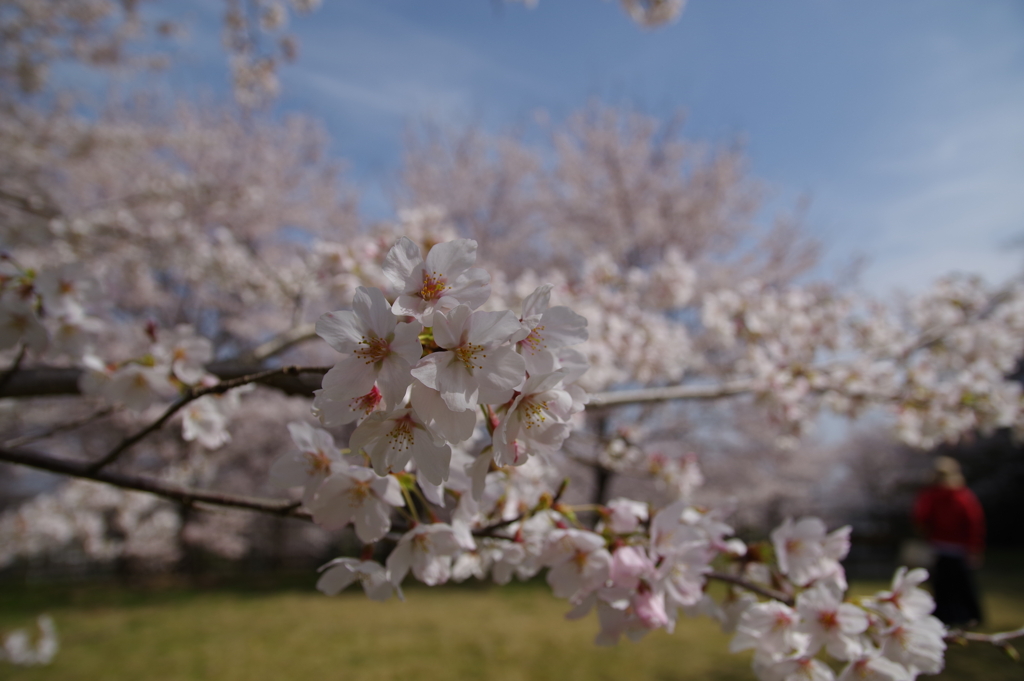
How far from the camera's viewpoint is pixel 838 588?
40.6 inches

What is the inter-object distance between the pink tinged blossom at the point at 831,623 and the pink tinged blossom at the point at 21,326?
6.09ft

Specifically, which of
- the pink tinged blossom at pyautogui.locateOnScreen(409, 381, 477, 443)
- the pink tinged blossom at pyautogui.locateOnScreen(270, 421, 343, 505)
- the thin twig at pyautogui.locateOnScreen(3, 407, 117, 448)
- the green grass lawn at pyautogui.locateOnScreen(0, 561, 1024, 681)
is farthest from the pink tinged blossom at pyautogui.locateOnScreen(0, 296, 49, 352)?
the green grass lawn at pyautogui.locateOnScreen(0, 561, 1024, 681)

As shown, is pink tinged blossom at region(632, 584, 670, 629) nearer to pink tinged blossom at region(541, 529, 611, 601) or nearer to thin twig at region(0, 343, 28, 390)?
pink tinged blossom at region(541, 529, 611, 601)

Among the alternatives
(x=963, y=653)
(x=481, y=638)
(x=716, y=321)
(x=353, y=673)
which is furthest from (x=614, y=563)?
(x=963, y=653)

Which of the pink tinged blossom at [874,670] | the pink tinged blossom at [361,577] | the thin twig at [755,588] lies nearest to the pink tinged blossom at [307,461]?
the pink tinged blossom at [361,577]

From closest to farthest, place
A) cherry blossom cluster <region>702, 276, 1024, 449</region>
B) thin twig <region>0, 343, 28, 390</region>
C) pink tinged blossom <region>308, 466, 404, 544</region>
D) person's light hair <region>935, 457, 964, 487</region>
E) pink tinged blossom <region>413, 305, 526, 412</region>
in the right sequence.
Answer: pink tinged blossom <region>413, 305, 526, 412</region> → pink tinged blossom <region>308, 466, 404, 544</region> → thin twig <region>0, 343, 28, 390</region> → cherry blossom cluster <region>702, 276, 1024, 449</region> → person's light hair <region>935, 457, 964, 487</region>

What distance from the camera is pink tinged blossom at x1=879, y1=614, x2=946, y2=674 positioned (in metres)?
0.99

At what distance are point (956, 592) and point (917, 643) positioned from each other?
4.97m

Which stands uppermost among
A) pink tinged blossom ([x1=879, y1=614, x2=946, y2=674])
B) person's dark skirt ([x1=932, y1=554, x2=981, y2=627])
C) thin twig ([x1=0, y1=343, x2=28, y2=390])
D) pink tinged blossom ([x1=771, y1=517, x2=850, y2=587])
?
thin twig ([x1=0, y1=343, x2=28, y2=390])

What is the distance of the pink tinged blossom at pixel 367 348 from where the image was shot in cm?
68

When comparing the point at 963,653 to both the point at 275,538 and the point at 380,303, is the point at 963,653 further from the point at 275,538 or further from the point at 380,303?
the point at 275,538

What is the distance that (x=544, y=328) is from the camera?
0.78 m

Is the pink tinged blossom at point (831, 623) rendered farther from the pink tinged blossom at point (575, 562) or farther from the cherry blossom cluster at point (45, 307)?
the cherry blossom cluster at point (45, 307)

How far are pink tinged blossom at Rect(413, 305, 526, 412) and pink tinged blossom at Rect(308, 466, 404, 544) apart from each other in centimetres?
28
